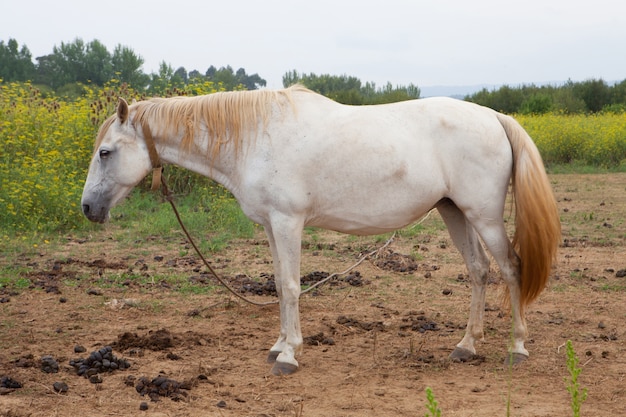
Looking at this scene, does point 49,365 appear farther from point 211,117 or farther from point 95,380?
point 211,117

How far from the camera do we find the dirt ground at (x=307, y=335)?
4086 mm

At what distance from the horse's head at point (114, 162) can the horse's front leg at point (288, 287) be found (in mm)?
1008

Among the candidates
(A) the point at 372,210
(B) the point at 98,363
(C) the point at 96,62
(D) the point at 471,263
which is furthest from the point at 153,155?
(C) the point at 96,62

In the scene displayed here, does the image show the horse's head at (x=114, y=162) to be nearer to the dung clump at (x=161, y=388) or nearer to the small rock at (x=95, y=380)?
the small rock at (x=95, y=380)

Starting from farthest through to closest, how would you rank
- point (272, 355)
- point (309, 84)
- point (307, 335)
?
point (309, 84) < point (307, 335) < point (272, 355)

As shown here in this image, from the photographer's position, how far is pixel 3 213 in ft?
29.3

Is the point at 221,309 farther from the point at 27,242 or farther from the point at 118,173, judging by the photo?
the point at 27,242

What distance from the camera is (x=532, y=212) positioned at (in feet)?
15.0

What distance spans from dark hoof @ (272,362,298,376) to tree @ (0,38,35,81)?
150ft

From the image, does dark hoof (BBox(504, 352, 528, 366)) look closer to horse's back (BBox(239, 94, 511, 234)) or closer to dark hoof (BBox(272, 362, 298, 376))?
horse's back (BBox(239, 94, 511, 234))

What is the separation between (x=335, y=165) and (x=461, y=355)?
1617mm

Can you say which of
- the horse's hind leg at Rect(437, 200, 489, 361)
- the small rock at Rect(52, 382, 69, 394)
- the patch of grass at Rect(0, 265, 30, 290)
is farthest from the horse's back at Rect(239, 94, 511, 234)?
the patch of grass at Rect(0, 265, 30, 290)

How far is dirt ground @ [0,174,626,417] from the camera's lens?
4086 mm

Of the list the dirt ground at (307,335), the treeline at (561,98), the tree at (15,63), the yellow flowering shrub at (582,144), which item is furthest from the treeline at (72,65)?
the dirt ground at (307,335)
